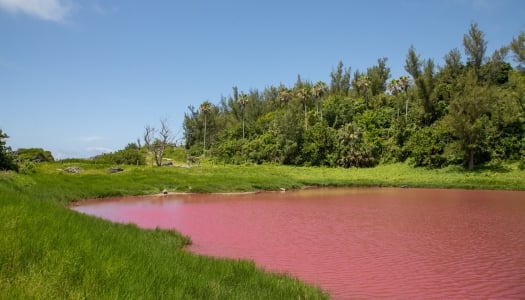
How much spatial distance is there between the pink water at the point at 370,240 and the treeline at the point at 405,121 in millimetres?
28373

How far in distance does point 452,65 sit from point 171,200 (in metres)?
65.5

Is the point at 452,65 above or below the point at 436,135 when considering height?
above

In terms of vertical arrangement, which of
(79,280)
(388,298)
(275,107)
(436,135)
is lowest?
(388,298)

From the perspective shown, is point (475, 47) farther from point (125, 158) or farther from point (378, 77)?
point (125, 158)

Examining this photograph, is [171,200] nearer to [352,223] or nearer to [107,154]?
[352,223]

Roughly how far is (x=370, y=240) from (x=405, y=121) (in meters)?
61.6

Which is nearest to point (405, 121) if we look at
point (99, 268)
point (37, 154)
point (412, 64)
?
point (412, 64)

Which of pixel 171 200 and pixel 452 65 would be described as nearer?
pixel 171 200

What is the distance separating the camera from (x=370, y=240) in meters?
17.3

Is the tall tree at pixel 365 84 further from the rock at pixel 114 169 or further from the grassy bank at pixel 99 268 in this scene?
the grassy bank at pixel 99 268

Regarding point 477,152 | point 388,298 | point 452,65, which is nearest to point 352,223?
point 388,298

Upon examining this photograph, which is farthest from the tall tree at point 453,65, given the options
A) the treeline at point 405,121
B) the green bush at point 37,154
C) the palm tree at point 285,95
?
the green bush at point 37,154

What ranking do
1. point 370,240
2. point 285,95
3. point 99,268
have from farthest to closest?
1. point 285,95
2. point 370,240
3. point 99,268

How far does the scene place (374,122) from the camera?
81938 millimetres
